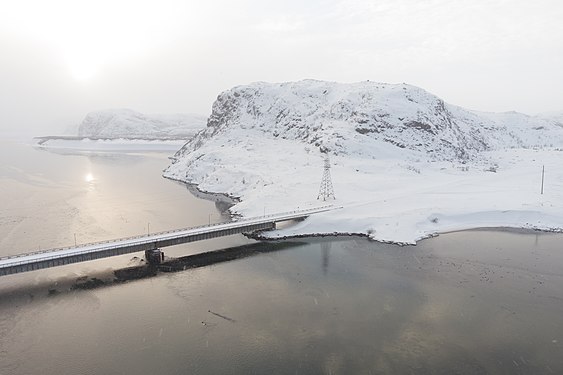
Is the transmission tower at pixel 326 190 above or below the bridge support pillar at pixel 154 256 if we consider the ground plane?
above

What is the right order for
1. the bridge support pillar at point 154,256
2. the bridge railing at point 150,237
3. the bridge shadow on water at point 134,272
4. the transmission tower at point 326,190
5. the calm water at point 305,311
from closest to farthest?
the calm water at point 305,311 → the bridge shadow on water at point 134,272 → the bridge railing at point 150,237 → the bridge support pillar at point 154,256 → the transmission tower at point 326,190

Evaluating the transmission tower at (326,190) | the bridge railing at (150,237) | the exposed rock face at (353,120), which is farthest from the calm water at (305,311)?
the exposed rock face at (353,120)

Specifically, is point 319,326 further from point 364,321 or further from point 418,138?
point 418,138

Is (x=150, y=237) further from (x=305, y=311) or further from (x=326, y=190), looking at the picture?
(x=326, y=190)

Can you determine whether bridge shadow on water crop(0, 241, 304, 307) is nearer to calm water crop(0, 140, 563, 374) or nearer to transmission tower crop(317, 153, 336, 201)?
calm water crop(0, 140, 563, 374)

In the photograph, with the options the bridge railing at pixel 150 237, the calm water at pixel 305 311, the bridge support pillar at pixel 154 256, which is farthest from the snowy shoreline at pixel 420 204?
the bridge support pillar at pixel 154 256

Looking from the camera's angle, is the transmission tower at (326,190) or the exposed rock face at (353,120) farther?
the exposed rock face at (353,120)

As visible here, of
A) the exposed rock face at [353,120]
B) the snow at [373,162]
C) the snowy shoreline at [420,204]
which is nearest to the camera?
the snowy shoreline at [420,204]

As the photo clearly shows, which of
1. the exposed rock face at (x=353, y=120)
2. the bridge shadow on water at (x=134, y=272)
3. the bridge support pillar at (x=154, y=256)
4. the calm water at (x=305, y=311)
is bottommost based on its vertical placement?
the calm water at (x=305, y=311)

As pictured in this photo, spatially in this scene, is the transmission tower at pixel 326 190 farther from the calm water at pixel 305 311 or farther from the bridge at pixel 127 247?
the calm water at pixel 305 311
